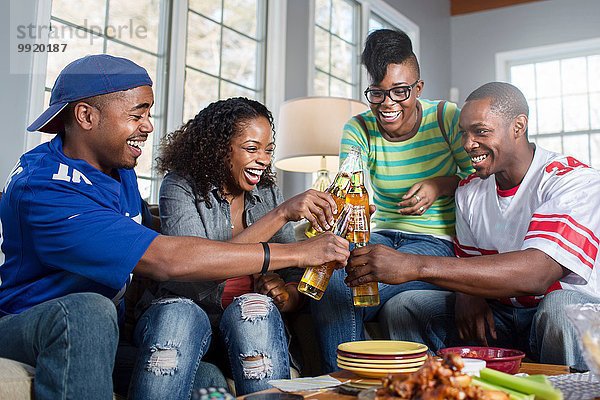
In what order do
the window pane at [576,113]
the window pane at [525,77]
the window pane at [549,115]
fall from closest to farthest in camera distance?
the window pane at [576,113] < the window pane at [549,115] < the window pane at [525,77]

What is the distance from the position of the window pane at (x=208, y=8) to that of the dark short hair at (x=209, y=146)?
164 centimetres

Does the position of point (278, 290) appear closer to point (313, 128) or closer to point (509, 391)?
point (509, 391)

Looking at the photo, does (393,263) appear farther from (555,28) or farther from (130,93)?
(555,28)

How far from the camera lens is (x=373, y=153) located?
2180 millimetres

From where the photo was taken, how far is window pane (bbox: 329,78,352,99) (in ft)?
14.7

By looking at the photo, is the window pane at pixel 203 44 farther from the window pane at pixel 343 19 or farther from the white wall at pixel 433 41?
the white wall at pixel 433 41

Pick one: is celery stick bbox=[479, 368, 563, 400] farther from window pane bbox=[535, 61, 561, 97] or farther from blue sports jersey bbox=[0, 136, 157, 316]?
window pane bbox=[535, 61, 561, 97]

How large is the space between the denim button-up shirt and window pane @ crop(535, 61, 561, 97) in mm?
4458

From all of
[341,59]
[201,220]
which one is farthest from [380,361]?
[341,59]

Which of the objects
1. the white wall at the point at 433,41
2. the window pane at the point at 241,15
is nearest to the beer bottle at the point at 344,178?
the window pane at the point at 241,15

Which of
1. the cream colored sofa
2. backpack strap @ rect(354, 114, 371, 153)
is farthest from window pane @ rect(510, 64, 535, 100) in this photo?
the cream colored sofa

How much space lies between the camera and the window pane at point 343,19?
455 centimetres

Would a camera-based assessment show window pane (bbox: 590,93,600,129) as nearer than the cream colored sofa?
No

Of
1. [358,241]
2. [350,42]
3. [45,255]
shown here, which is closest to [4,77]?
[45,255]
